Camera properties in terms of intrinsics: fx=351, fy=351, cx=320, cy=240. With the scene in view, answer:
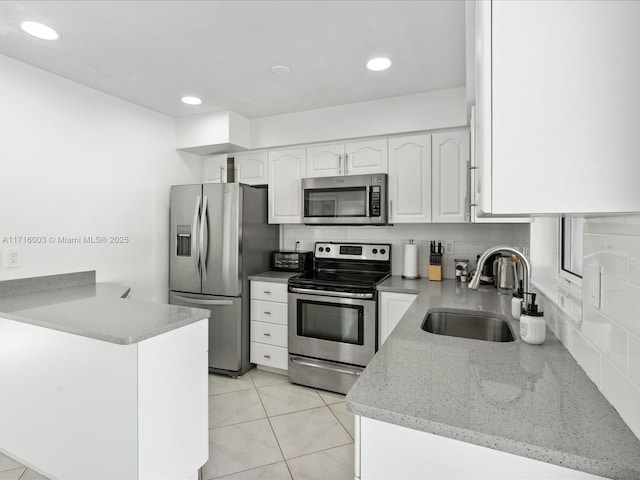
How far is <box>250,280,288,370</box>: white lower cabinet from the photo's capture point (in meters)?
3.05

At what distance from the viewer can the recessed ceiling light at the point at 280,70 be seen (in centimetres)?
231

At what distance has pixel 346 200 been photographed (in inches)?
118

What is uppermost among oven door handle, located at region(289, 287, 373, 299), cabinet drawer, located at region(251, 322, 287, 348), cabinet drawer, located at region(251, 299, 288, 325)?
oven door handle, located at region(289, 287, 373, 299)

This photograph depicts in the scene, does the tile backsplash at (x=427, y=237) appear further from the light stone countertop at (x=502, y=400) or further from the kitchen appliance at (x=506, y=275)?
the light stone countertop at (x=502, y=400)

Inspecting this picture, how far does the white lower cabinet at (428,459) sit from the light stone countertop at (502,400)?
4 cm

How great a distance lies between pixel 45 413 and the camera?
1.68 m

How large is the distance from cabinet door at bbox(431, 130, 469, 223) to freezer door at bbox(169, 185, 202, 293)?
2040 millimetres

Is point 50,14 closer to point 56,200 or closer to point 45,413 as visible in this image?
point 56,200

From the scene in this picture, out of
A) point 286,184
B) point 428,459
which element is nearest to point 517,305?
point 428,459

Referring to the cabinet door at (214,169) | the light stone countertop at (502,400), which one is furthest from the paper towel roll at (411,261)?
the cabinet door at (214,169)

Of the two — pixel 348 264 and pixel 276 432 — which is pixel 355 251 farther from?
pixel 276 432

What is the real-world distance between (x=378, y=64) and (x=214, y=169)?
206 centimetres

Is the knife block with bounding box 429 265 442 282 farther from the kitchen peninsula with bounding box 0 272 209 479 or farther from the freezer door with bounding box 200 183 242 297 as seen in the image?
the kitchen peninsula with bounding box 0 272 209 479

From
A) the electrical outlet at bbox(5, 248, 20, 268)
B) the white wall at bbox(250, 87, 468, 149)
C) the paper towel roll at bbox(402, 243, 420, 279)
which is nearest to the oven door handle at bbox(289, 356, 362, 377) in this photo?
the paper towel roll at bbox(402, 243, 420, 279)
